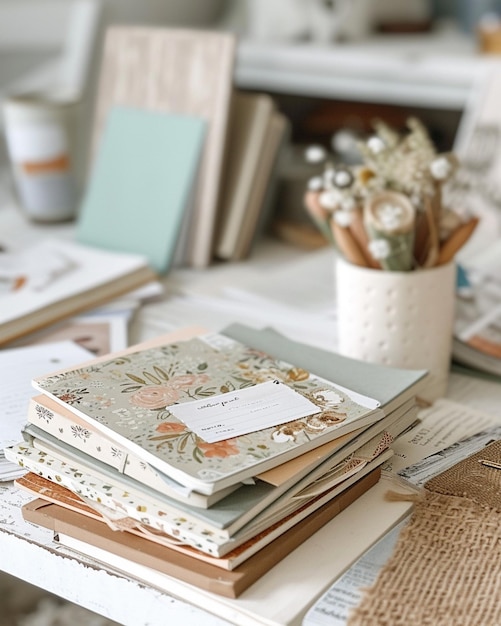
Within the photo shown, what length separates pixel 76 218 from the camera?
147cm

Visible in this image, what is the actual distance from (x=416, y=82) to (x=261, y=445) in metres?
0.97

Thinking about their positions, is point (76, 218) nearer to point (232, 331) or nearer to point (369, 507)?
point (232, 331)

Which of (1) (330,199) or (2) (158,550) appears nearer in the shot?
(2) (158,550)

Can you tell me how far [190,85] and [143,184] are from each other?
0.16 m

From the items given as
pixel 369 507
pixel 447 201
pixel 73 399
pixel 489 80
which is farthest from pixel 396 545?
pixel 489 80

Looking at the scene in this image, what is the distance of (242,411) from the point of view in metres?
0.69

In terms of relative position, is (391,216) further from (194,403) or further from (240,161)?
(240,161)

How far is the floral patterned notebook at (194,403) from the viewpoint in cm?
62

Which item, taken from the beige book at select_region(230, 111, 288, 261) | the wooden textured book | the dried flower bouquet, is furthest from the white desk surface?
the beige book at select_region(230, 111, 288, 261)

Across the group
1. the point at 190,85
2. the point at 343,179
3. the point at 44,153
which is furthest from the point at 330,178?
the point at 44,153

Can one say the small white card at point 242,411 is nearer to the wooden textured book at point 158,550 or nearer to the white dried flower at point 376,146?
the wooden textured book at point 158,550

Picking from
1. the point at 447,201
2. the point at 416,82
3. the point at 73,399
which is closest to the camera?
the point at 73,399

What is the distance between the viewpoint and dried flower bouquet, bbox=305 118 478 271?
831 millimetres

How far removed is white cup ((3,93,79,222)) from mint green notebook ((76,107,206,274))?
9cm
